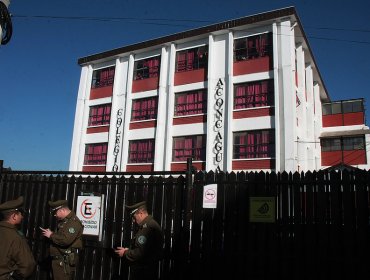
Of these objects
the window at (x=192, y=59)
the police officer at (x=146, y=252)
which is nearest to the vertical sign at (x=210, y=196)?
the police officer at (x=146, y=252)

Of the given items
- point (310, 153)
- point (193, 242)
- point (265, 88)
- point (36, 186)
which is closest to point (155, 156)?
point (265, 88)

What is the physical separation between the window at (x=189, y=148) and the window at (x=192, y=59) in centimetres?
549

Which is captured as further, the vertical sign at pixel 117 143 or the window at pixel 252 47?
the vertical sign at pixel 117 143

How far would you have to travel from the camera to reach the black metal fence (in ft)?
17.1

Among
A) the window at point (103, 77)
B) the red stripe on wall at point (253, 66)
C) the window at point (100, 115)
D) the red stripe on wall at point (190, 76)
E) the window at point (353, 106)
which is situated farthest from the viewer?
the window at point (103, 77)

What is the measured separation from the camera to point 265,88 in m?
22.7

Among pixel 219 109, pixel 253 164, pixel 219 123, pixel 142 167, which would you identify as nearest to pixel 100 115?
pixel 142 167

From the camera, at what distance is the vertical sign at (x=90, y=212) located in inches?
266

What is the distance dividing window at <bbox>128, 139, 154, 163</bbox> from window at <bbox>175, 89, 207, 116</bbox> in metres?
3.37

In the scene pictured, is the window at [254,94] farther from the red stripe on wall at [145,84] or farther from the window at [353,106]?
the window at [353,106]

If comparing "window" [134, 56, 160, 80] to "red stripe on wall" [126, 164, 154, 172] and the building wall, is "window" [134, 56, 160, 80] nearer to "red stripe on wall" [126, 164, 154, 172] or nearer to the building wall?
the building wall

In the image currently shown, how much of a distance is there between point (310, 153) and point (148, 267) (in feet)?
76.2

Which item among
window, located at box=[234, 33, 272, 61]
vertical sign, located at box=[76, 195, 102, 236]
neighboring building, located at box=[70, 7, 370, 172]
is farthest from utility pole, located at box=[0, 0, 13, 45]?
window, located at box=[234, 33, 272, 61]

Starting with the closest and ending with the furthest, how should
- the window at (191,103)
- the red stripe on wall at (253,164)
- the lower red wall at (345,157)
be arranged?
the red stripe on wall at (253,164), the window at (191,103), the lower red wall at (345,157)
